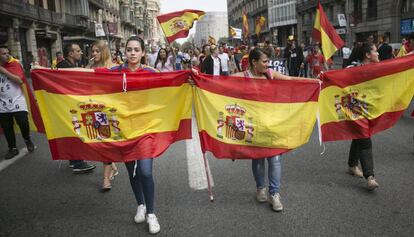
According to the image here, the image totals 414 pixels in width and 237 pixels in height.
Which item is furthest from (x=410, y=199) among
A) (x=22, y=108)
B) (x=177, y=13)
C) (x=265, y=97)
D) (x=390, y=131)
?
(x=177, y=13)

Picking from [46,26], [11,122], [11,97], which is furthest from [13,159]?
[46,26]

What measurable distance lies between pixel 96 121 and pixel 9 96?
3490mm

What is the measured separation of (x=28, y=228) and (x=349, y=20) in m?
37.9

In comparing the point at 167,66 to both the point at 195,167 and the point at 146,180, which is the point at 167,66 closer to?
the point at 195,167

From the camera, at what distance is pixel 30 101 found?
5918 millimetres

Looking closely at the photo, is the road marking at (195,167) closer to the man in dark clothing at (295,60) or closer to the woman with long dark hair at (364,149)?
the woman with long dark hair at (364,149)

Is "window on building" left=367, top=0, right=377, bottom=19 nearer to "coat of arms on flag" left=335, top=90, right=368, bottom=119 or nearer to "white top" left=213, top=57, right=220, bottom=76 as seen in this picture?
"white top" left=213, top=57, right=220, bottom=76

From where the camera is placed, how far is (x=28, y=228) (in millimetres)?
3824

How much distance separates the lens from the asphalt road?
12.0ft

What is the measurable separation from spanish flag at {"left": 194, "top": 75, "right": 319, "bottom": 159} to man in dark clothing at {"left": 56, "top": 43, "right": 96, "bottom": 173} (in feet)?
7.80

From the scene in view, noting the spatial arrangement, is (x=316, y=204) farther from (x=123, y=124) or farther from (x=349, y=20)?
(x=349, y=20)

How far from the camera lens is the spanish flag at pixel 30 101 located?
556 centimetres

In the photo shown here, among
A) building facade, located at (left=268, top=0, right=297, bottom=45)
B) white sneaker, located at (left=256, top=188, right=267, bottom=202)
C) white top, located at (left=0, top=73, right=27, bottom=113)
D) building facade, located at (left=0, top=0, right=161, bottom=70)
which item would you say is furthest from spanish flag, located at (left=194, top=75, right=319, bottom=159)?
building facade, located at (left=268, top=0, right=297, bottom=45)

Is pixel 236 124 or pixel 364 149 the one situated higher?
pixel 236 124
